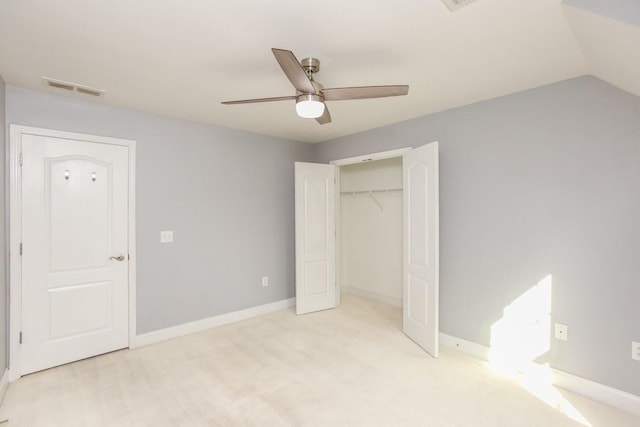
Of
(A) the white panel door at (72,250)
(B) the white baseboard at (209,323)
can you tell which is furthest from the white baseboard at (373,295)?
(A) the white panel door at (72,250)

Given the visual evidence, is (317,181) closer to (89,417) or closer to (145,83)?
(145,83)

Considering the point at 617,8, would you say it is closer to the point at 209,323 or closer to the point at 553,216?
the point at 553,216

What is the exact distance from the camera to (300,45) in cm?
192

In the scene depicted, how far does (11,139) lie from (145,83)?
1.22 metres

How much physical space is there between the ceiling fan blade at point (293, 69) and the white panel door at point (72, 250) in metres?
2.27

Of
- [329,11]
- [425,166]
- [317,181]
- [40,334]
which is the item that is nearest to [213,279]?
[40,334]

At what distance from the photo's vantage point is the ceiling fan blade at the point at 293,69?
1456 mm

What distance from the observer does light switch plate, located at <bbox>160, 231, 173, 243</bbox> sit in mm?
3332

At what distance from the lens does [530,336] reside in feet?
8.57

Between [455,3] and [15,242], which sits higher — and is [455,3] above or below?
above

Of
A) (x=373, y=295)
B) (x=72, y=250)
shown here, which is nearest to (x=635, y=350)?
(x=373, y=295)

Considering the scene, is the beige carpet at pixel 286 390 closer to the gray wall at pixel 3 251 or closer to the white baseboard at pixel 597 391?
the white baseboard at pixel 597 391

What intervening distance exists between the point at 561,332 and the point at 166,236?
12.4 ft

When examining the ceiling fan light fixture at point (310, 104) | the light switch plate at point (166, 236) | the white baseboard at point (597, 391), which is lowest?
the white baseboard at point (597, 391)
